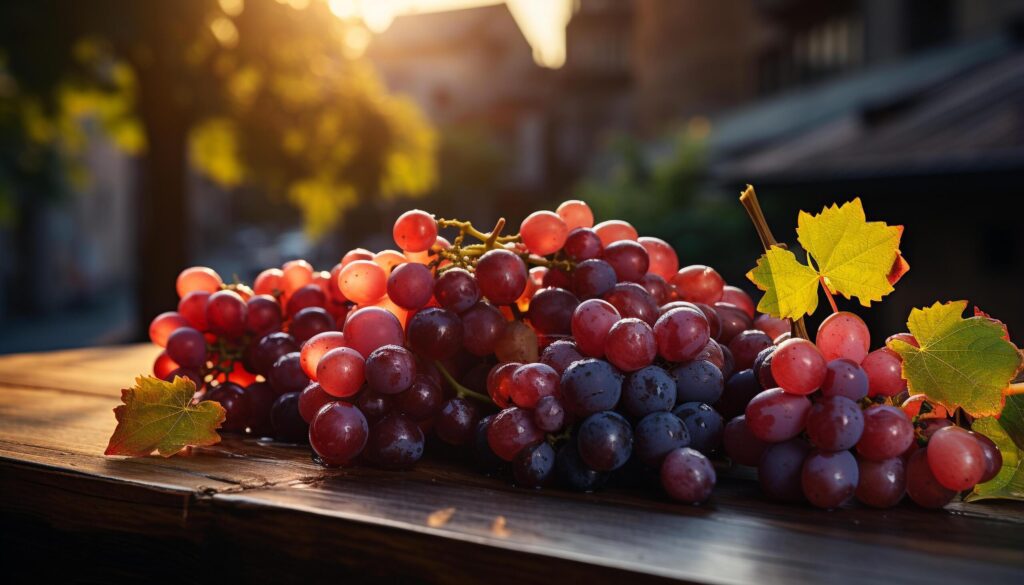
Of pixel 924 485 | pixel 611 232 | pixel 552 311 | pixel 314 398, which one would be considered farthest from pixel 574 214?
pixel 924 485

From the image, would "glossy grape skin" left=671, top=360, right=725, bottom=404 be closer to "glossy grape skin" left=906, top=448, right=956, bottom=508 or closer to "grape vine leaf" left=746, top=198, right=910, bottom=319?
"grape vine leaf" left=746, top=198, right=910, bottom=319

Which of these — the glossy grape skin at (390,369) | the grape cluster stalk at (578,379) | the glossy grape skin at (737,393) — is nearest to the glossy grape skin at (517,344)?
the grape cluster stalk at (578,379)

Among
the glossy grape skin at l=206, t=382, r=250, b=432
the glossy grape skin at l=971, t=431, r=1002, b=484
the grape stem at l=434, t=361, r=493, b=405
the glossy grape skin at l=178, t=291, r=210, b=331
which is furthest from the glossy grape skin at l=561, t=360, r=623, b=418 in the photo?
the glossy grape skin at l=178, t=291, r=210, b=331

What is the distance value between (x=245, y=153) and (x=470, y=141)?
71.6ft

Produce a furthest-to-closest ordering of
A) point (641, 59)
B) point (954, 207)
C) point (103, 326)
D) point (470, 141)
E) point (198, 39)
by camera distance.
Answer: point (470, 141) → point (641, 59) → point (103, 326) → point (198, 39) → point (954, 207)

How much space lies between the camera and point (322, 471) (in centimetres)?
85

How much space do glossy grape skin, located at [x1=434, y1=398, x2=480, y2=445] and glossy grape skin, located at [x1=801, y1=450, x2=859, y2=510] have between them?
330 millimetres

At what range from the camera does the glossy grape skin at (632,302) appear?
94cm

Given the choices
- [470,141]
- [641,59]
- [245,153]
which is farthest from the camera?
[470,141]

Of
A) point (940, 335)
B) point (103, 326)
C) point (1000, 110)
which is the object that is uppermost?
point (1000, 110)

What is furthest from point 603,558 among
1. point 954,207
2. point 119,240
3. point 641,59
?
point 641,59

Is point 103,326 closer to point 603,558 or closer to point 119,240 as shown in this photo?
point 119,240

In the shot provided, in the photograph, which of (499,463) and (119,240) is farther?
(119,240)

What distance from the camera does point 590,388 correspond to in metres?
0.82
